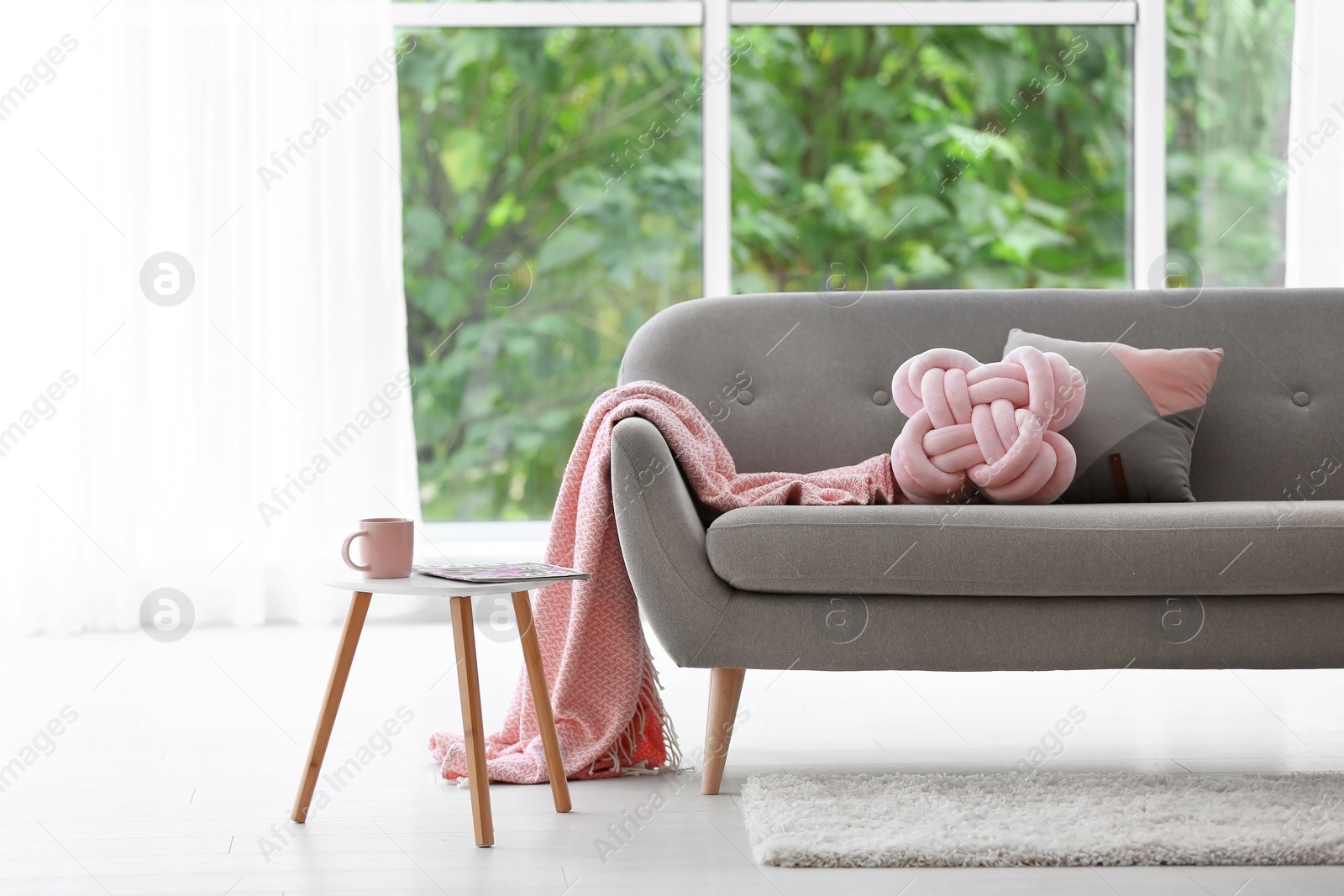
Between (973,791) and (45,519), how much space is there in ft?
8.47

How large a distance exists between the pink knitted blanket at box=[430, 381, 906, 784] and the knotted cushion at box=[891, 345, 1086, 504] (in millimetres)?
114

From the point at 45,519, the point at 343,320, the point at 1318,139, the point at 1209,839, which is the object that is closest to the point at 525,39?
the point at 343,320

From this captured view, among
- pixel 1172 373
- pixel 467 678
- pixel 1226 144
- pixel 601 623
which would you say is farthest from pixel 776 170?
pixel 467 678

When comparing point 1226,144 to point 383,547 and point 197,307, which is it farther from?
point 383,547

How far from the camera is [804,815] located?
1688 mm

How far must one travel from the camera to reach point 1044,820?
167 centimetres

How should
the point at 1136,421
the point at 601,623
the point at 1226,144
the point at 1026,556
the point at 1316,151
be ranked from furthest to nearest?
1. the point at 1226,144
2. the point at 1316,151
3. the point at 1136,421
4. the point at 601,623
5. the point at 1026,556

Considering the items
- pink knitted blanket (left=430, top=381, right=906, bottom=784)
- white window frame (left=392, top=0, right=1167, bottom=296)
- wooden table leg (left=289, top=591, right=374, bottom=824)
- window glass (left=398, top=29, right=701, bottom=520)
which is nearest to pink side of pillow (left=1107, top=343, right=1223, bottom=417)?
pink knitted blanket (left=430, top=381, right=906, bottom=784)

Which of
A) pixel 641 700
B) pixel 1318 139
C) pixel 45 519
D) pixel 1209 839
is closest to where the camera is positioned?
pixel 1209 839

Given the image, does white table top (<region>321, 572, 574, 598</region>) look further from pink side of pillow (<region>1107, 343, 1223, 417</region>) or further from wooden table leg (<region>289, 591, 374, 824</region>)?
pink side of pillow (<region>1107, 343, 1223, 417</region>)

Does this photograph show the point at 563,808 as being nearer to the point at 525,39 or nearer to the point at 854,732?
the point at 854,732

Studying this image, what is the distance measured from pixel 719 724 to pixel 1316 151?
286cm

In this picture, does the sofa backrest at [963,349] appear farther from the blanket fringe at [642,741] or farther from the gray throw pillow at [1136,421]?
the blanket fringe at [642,741]

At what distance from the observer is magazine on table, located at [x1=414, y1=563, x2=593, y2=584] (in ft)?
5.32
